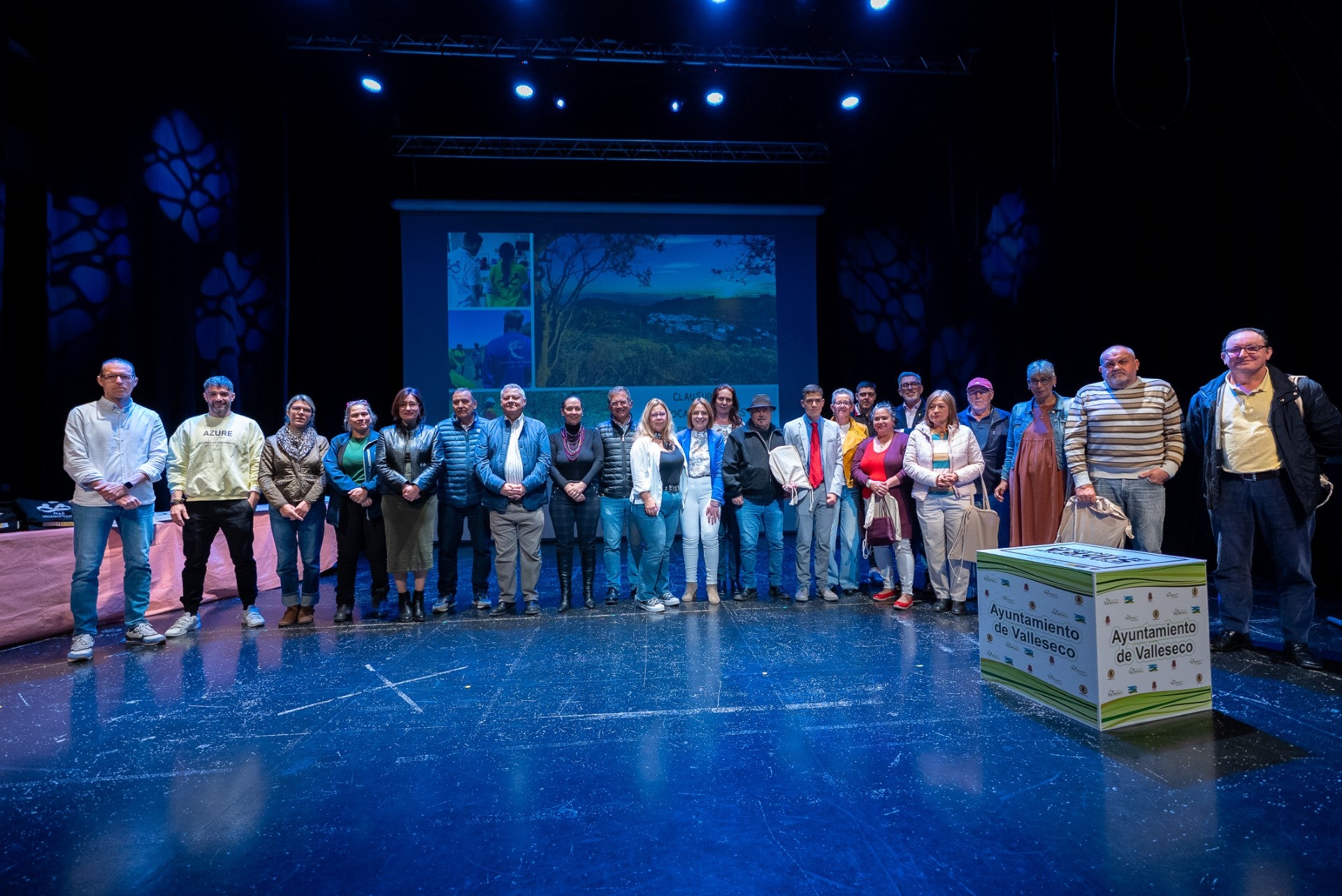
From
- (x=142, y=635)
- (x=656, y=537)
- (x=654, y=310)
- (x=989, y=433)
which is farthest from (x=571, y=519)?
(x=654, y=310)

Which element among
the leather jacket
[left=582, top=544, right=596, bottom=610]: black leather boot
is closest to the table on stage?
the leather jacket

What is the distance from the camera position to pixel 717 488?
473 cm

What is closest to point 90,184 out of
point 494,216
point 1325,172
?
point 494,216

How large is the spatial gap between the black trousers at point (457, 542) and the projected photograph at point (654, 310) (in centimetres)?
365

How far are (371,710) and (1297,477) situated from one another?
13.9ft

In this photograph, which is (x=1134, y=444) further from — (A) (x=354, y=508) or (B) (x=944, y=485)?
(A) (x=354, y=508)

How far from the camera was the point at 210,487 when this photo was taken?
4160 mm

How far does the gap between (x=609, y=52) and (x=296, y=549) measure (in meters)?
5.32

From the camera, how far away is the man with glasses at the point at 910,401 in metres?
5.10

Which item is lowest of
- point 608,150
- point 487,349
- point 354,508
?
point 354,508

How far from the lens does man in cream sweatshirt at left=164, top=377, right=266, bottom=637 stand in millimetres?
4164

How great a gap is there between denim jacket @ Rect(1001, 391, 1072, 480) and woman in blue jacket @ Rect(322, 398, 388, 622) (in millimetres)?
4249

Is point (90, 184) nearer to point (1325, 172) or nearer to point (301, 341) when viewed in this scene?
point (301, 341)

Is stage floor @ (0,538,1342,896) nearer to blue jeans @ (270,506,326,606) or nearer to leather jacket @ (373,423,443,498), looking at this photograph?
blue jeans @ (270,506,326,606)
